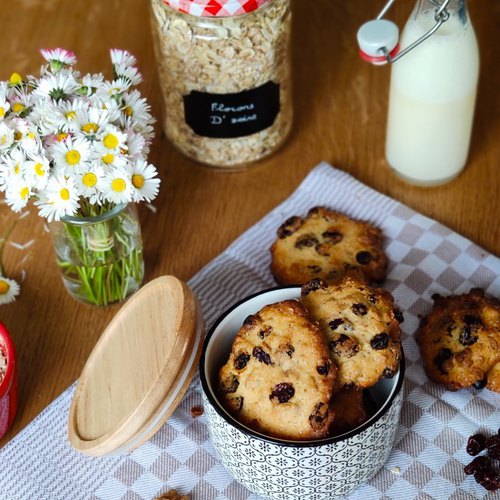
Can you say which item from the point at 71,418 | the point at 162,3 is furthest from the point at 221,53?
the point at 71,418

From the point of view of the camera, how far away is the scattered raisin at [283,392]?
0.78 metres

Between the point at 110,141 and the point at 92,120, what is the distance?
0.03m

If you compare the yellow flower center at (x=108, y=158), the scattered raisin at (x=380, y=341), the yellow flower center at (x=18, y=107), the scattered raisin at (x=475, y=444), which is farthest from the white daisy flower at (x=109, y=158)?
the scattered raisin at (x=475, y=444)

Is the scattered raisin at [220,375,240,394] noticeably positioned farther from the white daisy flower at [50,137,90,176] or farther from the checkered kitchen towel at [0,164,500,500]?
the white daisy flower at [50,137,90,176]

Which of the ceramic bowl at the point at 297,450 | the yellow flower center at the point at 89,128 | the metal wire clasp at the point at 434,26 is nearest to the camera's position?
the ceramic bowl at the point at 297,450

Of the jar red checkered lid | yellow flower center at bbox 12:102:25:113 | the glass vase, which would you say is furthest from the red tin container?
the jar red checkered lid

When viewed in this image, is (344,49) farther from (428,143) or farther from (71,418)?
(71,418)

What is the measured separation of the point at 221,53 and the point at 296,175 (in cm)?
24

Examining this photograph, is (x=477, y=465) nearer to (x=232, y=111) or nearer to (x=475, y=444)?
(x=475, y=444)

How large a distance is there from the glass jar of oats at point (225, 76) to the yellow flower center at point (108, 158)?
0.83 ft

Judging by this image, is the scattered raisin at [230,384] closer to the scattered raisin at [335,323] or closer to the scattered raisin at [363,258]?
the scattered raisin at [335,323]

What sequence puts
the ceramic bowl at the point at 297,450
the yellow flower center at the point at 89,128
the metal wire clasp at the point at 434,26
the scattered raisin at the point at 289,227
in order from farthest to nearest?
the scattered raisin at the point at 289,227 < the metal wire clasp at the point at 434,26 < the yellow flower center at the point at 89,128 < the ceramic bowl at the point at 297,450

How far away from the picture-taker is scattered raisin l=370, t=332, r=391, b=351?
802mm

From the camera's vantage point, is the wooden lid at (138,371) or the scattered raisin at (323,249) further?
the scattered raisin at (323,249)
